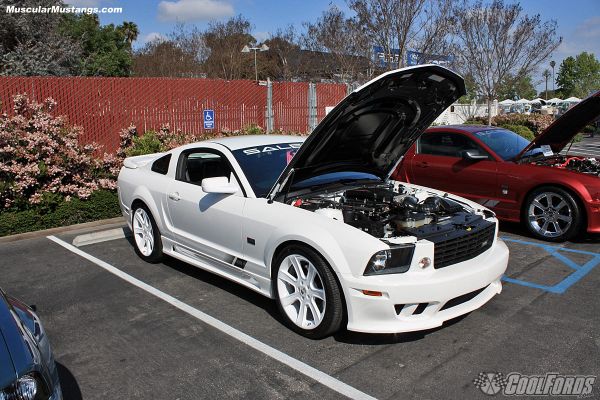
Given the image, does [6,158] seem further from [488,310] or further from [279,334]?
[488,310]

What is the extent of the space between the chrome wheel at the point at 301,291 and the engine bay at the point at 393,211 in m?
0.47

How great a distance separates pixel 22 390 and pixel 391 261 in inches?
90.0

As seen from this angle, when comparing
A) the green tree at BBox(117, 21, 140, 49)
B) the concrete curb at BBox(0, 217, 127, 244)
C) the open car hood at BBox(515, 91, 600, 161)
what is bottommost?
the concrete curb at BBox(0, 217, 127, 244)

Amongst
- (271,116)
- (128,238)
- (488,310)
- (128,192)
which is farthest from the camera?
(271,116)

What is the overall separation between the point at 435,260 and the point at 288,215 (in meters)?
1.15

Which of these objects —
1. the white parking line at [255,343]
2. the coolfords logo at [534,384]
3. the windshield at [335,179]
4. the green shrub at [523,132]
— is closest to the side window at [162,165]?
the white parking line at [255,343]

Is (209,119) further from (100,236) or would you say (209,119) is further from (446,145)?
(446,145)

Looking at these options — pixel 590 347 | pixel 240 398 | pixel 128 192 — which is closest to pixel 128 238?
pixel 128 192

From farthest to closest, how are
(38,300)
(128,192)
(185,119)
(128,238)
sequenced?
(185,119)
(128,238)
(128,192)
(38,300)

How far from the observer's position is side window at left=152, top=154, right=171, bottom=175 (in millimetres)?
5562

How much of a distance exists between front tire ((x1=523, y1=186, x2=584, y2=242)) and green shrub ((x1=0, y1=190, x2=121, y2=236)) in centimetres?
Answer: 623

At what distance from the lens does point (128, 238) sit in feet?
23.2

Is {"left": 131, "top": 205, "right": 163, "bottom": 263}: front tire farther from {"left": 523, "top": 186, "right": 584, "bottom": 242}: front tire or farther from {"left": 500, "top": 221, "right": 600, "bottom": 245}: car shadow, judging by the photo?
{"left": 523, "top": 186, "right": 584, "bottom": 242}: front tire

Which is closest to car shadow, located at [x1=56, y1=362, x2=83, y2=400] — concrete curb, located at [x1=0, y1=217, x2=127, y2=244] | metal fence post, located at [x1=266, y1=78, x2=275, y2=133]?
concrete curb, located at [x1=0, y1=217, x2=127, y2=244]
